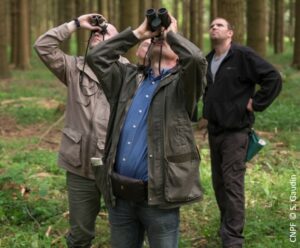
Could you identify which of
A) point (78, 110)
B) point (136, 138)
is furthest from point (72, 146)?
point (136, 138)

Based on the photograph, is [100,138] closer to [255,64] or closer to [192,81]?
[192,81]

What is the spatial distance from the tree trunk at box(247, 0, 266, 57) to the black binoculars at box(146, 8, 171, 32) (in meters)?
9.56

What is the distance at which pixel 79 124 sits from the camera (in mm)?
4434

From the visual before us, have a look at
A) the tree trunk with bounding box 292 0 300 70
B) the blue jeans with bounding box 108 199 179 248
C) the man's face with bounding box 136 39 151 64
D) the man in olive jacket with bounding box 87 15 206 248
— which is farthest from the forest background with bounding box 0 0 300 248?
the man's face with bounding box 136 39 151 64

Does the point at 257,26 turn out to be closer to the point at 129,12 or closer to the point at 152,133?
the point at 129,12

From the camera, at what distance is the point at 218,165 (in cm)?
535

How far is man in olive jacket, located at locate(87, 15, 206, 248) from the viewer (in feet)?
10.8

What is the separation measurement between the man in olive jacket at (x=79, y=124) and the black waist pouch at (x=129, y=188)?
0.95m

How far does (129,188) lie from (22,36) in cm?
1916

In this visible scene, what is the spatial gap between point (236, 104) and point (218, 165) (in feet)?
2.10

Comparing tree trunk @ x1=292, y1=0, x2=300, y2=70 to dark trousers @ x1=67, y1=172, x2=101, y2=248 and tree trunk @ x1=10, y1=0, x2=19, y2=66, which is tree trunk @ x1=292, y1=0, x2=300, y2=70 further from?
dark trousers @ x1=67, y1=172, x2=101, y2=248

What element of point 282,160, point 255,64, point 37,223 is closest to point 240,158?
point 255,64

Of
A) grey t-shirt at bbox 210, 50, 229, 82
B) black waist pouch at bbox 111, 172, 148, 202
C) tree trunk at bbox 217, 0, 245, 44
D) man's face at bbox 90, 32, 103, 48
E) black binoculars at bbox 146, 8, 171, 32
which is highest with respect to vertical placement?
tree trunk at bbox 217, 0, 245, 44

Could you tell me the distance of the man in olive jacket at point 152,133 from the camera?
329cm
